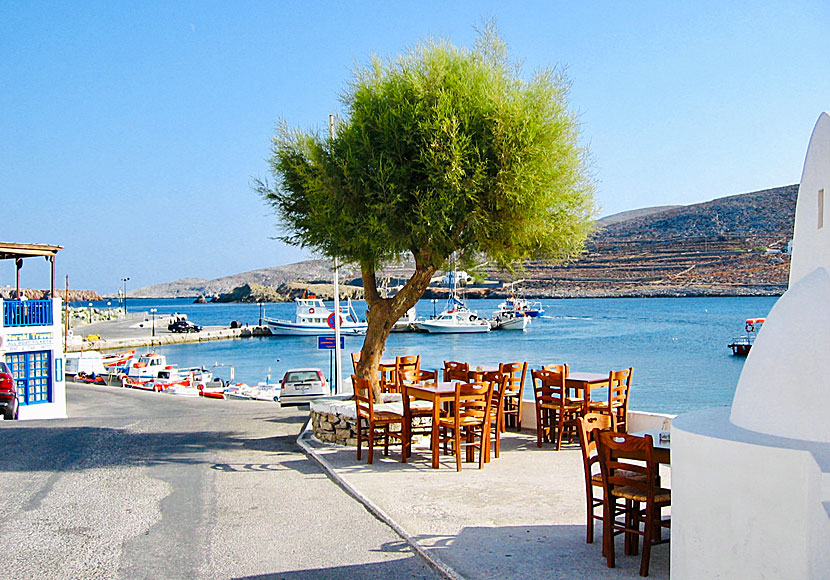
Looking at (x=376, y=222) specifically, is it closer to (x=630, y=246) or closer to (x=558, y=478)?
(x=558, y=478)

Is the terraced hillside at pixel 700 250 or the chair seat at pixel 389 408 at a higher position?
the terraced hillside at pixel 700 250

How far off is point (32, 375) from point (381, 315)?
16837mm

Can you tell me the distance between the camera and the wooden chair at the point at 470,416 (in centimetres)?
948

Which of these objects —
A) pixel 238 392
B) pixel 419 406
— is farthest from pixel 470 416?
pixel 238 392

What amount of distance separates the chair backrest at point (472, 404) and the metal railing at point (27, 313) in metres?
19.0

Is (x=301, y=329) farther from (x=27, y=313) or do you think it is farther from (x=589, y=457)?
(x=589, y=457)

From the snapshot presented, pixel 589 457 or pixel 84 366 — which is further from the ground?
pixel 589 457

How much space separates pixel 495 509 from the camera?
738 centimetres

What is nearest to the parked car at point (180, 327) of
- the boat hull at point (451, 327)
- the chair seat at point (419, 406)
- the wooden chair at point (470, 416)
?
the boat hull at point (451, 327)

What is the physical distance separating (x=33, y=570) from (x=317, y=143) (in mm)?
7978

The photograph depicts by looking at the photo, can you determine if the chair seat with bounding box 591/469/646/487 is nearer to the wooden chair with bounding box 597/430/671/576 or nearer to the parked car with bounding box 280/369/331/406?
the wooden chair with bounding box 597/430/671/576

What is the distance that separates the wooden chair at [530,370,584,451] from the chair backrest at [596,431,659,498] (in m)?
4.81

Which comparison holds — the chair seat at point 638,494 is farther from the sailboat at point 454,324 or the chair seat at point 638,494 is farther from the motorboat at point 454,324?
the motorboat at point 454,324

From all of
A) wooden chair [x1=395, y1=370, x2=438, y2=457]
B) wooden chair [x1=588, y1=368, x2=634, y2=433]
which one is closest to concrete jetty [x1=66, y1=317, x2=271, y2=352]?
wooden chair [x1=395, y1=370, x2=438, y2=457]
